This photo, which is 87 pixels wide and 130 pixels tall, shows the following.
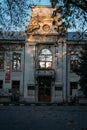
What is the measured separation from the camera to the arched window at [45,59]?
49869 millimetres

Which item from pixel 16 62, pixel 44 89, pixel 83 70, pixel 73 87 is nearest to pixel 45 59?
pixel 16 62

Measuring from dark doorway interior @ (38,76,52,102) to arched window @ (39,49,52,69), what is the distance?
1813mm

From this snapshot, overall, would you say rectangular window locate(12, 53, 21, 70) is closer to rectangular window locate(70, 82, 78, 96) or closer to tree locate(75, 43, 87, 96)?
rectangular window locate(70, 82, 78, 96)

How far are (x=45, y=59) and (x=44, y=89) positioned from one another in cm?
409

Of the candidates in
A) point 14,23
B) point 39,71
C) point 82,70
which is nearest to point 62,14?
point 14,23

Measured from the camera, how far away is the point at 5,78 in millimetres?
49375

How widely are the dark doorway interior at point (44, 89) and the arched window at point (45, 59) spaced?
1.81 meters

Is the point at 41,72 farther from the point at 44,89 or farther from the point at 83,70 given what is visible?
the point at 83,70

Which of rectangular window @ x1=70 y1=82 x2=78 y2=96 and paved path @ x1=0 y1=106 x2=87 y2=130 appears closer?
paved path @ x1=0 y1=106 x2=87 y2=130

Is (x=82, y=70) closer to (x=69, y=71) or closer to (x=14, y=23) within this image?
(x=69, y=71)

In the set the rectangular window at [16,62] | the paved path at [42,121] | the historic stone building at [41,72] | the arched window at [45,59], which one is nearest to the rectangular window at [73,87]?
the historic stone building at [41,72]

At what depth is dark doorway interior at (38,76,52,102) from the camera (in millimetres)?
48844

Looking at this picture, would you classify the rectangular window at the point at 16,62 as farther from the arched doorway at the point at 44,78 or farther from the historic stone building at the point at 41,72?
the arched doorway at the point at 44,78

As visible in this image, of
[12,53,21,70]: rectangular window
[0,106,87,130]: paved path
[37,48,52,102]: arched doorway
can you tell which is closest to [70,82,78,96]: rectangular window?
[37,48,52,102]: arched doorway
